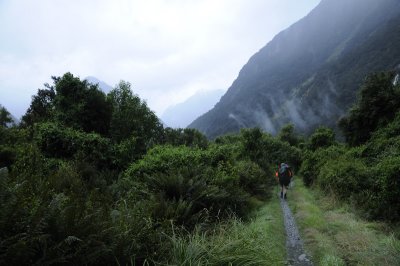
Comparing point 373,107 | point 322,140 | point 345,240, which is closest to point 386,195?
point 345,240

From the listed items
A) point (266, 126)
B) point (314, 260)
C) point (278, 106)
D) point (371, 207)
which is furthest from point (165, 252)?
point (278, 106)

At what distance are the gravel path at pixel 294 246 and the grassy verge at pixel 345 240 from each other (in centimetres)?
17

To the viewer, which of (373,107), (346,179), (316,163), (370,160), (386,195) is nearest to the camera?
(386,195)

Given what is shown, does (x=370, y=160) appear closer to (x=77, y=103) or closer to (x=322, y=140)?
(x=77, y=103)

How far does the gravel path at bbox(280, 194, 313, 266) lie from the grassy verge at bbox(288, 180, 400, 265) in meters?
0.17

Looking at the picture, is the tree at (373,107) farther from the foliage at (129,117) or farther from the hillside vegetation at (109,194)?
the foliage at (129,117)

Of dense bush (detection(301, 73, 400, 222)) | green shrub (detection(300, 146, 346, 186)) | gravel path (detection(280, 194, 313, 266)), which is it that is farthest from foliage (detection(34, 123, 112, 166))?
green shrub (detection(300, 146, 346, 186))

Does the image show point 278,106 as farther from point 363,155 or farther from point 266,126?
point 363,155

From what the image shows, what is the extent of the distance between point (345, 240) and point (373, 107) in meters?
18.9

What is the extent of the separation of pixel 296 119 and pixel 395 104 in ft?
352

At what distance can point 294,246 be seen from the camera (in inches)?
326

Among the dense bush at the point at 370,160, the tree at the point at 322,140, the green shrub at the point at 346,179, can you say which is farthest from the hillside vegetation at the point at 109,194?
the tree at the point at 322,140

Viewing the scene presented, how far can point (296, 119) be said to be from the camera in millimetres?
127750

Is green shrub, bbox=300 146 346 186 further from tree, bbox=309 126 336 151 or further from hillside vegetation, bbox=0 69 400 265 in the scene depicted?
tree, bbox=309 126 336 151
